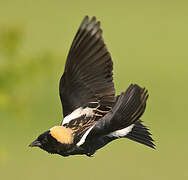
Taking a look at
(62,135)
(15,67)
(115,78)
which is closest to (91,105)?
(62,135)

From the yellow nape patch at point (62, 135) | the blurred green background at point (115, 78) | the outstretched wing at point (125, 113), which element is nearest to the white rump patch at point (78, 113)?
the yellow nape patch at point (62, 135)

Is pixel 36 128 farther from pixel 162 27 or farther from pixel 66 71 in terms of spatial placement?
pixel 66 71

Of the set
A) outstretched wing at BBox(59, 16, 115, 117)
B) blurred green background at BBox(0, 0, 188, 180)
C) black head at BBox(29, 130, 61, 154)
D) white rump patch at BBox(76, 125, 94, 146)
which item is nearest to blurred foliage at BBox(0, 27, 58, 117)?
blurred green background at BBox(0, 0, 188, 180)

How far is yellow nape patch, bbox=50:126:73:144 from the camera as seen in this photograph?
10.4ft

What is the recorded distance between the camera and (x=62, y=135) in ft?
10.5

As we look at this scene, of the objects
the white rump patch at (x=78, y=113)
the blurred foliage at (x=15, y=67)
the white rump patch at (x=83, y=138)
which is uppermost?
the blurred foliage at (x=15, y=67)

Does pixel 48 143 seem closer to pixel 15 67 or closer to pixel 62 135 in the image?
pixel 62 135

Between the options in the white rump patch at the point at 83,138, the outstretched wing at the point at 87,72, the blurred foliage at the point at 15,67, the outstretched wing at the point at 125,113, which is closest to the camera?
the outstretched wing at the point at 125,113

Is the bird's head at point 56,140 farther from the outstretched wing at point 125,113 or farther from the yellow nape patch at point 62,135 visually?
the outstretched wing at point 125,113

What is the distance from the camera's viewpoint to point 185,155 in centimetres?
857

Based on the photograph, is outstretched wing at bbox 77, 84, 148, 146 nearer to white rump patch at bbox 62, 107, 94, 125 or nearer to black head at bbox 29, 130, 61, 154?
black head at bbox 29, 130, 61, 154

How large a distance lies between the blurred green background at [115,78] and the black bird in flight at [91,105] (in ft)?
7.43

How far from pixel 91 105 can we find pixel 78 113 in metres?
0.08

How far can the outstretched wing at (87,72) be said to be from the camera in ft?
11.3
